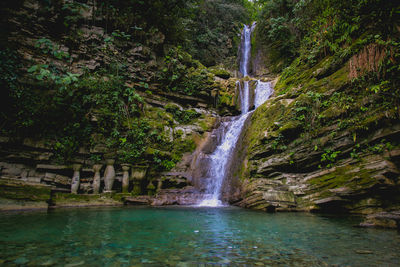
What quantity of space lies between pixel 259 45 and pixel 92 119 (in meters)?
16.5

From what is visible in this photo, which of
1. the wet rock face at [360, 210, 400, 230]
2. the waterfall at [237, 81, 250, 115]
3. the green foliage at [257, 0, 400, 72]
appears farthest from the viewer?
the waterfall at [237, 81, 250, 115]

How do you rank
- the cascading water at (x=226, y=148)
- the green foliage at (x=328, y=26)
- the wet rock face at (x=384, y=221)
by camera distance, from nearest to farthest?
1. the wet rock face at (x=384, y=221)
2. the green foliage at (x=328, y=26)
3. the cascading water at (x=226, y=148)

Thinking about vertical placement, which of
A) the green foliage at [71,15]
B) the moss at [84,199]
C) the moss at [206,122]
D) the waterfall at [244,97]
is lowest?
the moss at [84,199]

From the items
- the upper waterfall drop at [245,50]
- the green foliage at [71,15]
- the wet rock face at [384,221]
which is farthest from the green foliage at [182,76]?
Result: the wet rock face at [384,221]

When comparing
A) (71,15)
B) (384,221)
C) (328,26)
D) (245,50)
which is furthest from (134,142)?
(245,50)

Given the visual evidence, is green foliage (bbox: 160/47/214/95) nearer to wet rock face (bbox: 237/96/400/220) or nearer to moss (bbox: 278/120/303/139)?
wet rock face (bbox: 237/96/400/220)

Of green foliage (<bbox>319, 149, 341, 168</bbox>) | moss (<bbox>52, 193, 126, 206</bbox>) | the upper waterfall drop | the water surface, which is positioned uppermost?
the upper waterfall drop

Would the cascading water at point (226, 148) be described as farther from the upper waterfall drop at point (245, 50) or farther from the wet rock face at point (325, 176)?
the upper waterfall drop at point (245, 50)

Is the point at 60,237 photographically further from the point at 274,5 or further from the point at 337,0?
the point at 274,5

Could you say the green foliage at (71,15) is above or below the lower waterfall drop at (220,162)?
above

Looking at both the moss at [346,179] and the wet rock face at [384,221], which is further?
the moss at [346,179]

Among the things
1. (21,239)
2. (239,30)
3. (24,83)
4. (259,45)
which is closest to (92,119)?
(24,83)

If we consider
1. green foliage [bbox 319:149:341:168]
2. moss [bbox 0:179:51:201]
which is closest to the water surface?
green foliage [bbox 319:149:341:168]

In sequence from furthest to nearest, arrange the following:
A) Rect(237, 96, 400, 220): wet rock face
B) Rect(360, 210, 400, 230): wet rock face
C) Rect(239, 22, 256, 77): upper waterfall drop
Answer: Rect(239, 22, 256, 77): upper waterfall drop, Rect(237, 96, 400, 220): wet rock face, Rect(360, 210, 400, 230): wet rock face
